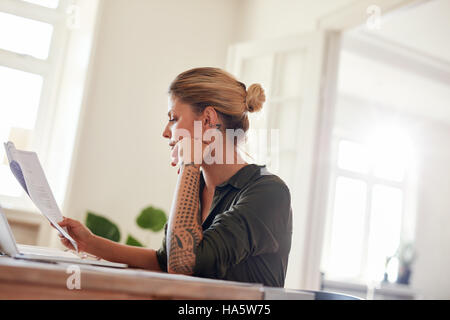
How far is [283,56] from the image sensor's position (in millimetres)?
3367

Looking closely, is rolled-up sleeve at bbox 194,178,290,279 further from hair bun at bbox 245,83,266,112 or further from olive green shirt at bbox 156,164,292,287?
hair bun at bbox 245,83,266,112

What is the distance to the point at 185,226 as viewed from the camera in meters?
1.00

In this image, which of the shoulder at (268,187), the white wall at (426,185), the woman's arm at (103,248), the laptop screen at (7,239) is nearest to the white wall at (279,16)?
the shoulder at (268,187)

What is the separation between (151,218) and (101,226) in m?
0.31

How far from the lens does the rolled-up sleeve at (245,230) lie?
98 centimetres

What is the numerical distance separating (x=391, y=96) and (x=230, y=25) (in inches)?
128

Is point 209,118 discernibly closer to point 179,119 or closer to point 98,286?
point 179,119

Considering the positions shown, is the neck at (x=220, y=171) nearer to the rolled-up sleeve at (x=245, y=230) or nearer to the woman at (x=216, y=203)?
the woman at (x=216, y=203)

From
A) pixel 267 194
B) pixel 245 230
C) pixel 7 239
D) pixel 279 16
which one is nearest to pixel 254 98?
pixel 267 194

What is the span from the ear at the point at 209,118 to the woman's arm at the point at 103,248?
39 centimetres

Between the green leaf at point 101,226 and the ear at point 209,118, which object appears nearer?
the ear at point 209,118

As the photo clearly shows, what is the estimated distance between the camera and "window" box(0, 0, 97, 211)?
326 cm

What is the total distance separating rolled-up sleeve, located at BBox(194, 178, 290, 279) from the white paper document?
321 mm

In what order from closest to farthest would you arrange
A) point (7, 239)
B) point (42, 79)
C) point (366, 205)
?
1. point (7, 239)
2. point (42, 79)
3. point (366, 205)
